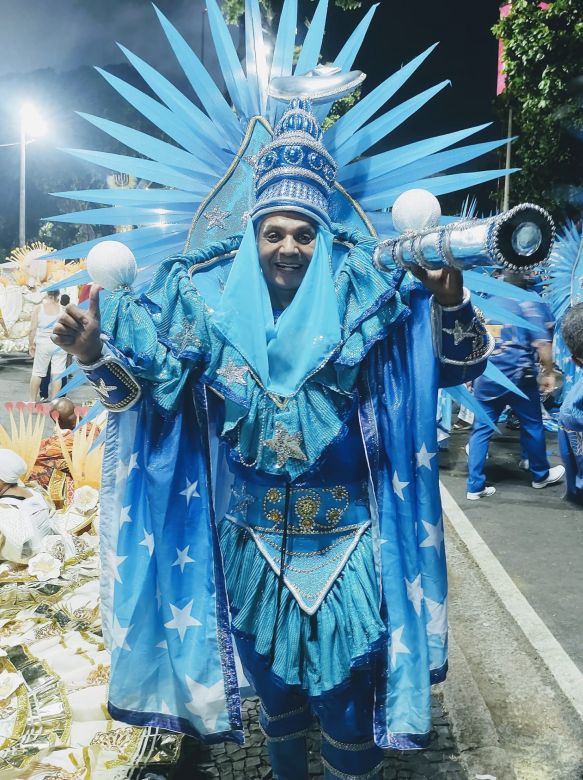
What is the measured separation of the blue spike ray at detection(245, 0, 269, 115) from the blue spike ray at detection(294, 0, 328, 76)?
4.9 inches

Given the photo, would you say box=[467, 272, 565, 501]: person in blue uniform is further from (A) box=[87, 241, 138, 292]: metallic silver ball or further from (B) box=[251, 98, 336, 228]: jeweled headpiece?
(A) box=[87, 241, 138, 292]: metallic silver ball

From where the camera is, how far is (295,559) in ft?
6.35

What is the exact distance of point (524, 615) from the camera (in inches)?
147

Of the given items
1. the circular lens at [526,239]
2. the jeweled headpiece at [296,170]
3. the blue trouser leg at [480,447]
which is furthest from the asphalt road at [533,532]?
the circular lens at [526,239]

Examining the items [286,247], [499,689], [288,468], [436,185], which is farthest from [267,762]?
[436,185]

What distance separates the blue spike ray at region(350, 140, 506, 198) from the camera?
219 centimetres

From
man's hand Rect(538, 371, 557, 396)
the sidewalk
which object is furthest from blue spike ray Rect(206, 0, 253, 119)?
man's hand Rect(538, 371, 557, 396)

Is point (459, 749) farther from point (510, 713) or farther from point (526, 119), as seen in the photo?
point (526, 119)

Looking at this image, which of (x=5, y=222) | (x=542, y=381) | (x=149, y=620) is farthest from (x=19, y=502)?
(x=5, y=222)

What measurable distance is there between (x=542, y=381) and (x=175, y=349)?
4666 millimetres

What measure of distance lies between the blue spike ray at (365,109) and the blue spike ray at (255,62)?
26 centimetres

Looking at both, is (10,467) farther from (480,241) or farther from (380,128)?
(480,241)

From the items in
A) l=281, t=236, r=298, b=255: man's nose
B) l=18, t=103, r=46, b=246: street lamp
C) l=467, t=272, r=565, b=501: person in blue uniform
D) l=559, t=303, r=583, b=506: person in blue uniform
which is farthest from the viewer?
l=18, t=103, r=46, b=246: street lamp

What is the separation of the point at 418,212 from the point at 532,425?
4652 mm
